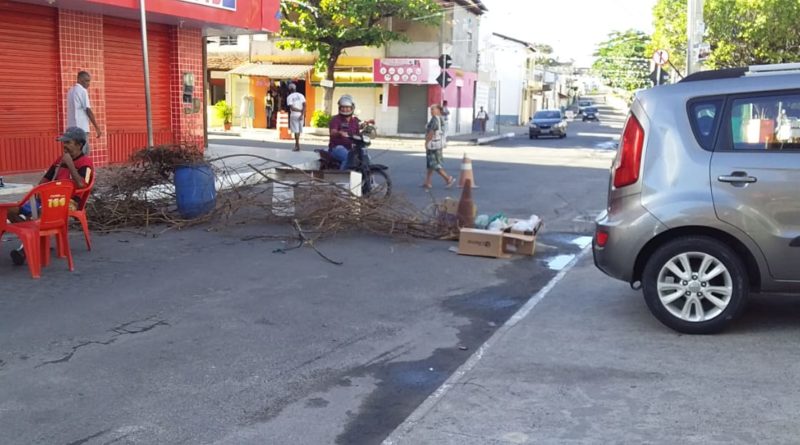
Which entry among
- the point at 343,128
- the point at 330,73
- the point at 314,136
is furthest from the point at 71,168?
the point at 330,73

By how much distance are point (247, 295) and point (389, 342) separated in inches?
72.7

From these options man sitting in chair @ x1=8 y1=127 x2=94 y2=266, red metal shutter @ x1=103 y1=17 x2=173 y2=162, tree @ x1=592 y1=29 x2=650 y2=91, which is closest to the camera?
man sitting in chair @ x1=8 y1=127 x2=94 y2=266

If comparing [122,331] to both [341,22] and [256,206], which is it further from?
[341,22]

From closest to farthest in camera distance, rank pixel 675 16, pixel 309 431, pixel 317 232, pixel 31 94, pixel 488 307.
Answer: pixel 309 431, pixel 488 307, pixel 317 232, pixel 31 94, pixel 675 16

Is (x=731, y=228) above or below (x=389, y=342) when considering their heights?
above

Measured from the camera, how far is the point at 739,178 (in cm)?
570

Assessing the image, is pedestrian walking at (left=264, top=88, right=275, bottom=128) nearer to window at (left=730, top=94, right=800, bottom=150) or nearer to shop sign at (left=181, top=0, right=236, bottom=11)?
shop sign at (left=181, top=0, right=236, bottom=11)

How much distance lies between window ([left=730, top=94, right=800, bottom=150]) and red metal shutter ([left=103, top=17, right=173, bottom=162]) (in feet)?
40.9

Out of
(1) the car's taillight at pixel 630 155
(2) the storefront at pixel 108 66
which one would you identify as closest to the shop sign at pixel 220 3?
(2) the storefront at pixel 108 66

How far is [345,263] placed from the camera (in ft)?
28.2

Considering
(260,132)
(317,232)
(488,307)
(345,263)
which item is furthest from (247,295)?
(260,132)

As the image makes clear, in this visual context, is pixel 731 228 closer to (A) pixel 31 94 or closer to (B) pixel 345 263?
(B) pixel 345 263

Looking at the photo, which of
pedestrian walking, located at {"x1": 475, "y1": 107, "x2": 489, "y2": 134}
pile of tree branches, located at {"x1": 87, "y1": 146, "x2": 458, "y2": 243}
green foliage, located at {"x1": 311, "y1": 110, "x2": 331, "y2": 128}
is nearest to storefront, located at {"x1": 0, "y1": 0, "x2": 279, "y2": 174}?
pile of tree branches, located at {"x1": 87, "y1": 146, "x2": 458, "y2": 243}

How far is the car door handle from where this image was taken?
18.7 feet
